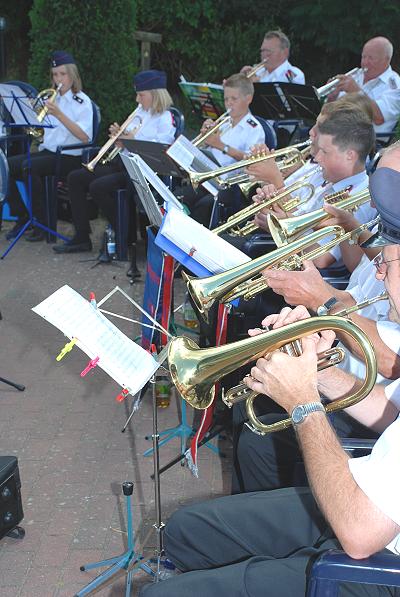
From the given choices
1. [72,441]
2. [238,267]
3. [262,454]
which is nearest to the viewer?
[262,454]

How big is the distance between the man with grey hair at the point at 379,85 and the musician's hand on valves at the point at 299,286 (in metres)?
4.08

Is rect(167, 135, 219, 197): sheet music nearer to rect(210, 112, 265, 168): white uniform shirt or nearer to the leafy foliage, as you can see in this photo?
rect(210, 112, 265, 168): white uniform shirt

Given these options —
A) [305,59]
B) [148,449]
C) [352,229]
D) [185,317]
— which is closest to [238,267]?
[352,229]

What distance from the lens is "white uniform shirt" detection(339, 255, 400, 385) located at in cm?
291

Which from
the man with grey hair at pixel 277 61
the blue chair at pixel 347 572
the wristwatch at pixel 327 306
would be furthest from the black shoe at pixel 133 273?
the blue chair at pixel 347 572

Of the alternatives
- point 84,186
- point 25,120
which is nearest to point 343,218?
point 84,186

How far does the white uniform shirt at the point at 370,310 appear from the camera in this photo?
2.91 meters

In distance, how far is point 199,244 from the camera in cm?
322

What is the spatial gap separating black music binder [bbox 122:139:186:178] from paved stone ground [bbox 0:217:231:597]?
1063mm

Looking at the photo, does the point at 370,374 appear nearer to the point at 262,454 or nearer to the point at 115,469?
the point at 262,454

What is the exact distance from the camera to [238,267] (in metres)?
3.12

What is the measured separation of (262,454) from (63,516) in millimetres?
1008

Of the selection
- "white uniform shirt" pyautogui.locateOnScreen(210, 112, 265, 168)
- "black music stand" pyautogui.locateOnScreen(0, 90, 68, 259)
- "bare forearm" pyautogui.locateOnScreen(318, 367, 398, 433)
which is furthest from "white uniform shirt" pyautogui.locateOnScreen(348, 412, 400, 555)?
"black music stand" pyautogui.locateOnScreen(0, 90, 68, 259)

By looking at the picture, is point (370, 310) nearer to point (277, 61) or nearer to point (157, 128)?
point (157, 128)
